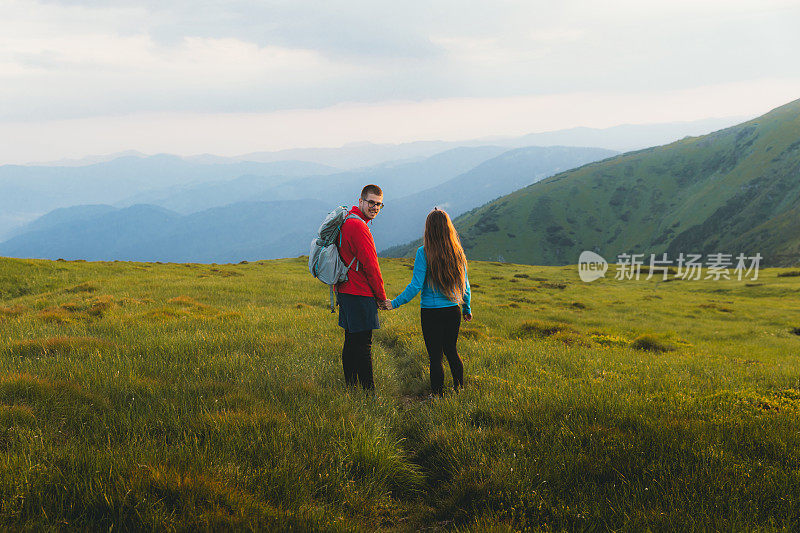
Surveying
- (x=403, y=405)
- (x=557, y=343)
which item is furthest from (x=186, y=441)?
(x=557, y=343)

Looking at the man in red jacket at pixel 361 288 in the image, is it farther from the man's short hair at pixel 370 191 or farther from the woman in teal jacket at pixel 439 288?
the woman in teal jacket at pixel 439 288

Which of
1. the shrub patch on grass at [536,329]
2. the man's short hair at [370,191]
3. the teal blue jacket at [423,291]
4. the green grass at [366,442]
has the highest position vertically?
the man's short hair at [370,191]

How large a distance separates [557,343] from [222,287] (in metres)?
17.2

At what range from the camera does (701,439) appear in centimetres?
449

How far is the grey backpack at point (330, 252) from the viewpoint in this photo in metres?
6.49

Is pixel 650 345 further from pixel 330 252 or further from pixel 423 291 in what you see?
pixel 330 252

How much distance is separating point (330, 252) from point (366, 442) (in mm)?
3096

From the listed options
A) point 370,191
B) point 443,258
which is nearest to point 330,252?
point 370,191

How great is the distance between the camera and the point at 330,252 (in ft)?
21.5

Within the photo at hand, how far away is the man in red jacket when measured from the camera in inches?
258

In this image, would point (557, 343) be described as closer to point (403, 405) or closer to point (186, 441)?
point (403, 405)

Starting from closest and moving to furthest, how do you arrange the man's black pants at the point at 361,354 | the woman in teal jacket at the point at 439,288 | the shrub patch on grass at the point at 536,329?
1. the man's black pants at the point at 361,354
2. the woman in teal jacket at the point at 439,288
3. the shrub patch on grass at the point at 536,329

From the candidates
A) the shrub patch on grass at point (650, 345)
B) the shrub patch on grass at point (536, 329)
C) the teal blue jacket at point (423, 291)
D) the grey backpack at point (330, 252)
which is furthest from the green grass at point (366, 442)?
the shrub patch on grass at point (536, 329)

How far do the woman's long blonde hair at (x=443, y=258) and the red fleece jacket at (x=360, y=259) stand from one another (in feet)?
3.18
